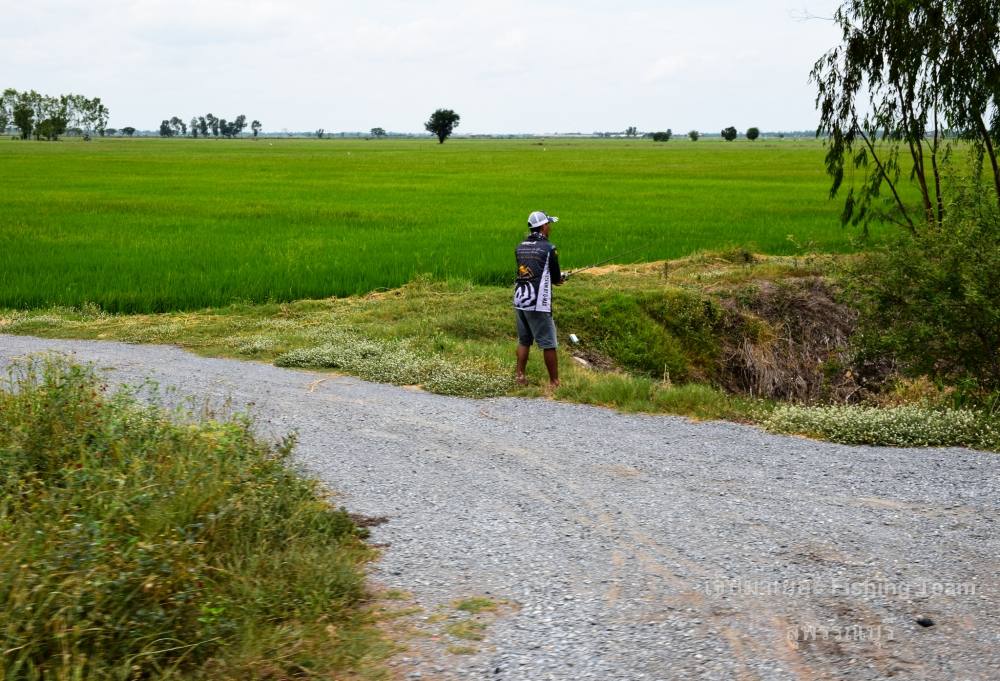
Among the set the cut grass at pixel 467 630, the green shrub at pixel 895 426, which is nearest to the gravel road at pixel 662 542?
the cut grass at pixel 467 630

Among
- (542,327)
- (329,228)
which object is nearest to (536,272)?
(542,327)

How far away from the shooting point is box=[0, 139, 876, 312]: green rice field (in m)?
19.1

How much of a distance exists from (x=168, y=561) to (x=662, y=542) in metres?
3.04

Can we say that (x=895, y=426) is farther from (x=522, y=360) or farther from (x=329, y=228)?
(x=329, y=228)

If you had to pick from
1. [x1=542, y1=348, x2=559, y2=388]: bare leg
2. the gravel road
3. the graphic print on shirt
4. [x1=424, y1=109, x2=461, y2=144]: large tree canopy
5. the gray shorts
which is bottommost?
the gravel road

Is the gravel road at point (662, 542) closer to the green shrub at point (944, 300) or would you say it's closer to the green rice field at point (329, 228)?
the green shrub at point (944, 300)

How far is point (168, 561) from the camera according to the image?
480 centimetres

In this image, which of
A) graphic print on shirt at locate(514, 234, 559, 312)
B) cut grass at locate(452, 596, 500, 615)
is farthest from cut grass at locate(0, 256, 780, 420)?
cut grass at locate(452, 596, 500, 615)

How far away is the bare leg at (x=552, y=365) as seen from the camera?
11.2 m

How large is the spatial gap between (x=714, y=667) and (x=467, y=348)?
8.75m

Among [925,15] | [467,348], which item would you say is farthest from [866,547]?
[925,15]

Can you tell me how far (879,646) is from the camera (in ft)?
16.1

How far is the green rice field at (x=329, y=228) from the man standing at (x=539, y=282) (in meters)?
4.97

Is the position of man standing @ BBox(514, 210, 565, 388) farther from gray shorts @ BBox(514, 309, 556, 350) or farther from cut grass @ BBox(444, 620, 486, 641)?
cut grass @ BBox(444, 620, 486, 641)
